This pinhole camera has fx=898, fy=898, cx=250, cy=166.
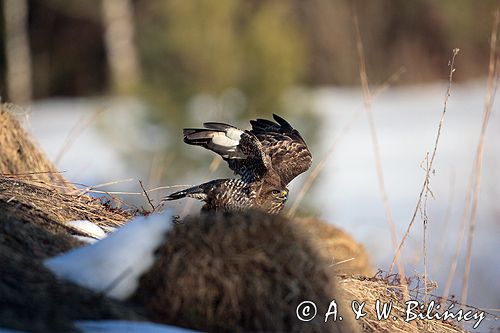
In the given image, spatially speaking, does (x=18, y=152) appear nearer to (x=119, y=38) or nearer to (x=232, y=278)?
(x=232, y=278)

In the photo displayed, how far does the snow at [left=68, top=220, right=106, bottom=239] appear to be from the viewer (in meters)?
3.58

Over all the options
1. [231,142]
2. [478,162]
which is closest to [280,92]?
[231,142]

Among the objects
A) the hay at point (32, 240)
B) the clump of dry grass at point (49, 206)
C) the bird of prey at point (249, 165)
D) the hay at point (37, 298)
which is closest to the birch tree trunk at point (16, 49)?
the bird of prey at point (249, 165)

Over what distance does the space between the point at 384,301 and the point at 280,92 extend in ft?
36.8

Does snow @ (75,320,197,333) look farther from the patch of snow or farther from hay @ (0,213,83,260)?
the patch of snow

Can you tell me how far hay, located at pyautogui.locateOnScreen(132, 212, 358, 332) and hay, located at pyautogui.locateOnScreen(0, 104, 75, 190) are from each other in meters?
2.01

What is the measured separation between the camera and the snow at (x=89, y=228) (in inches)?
141

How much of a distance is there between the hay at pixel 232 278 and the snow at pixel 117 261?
0.05 metres

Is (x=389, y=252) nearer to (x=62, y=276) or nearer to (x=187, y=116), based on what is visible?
(x=187, y=116)

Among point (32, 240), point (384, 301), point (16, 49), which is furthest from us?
point (16, 49)

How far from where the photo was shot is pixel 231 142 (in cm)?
505

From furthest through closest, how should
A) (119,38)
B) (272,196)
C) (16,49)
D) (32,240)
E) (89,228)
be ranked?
1. (119,38)
2. (16,49)
3. (272,196)
4. (89,228)
5. (32,240)

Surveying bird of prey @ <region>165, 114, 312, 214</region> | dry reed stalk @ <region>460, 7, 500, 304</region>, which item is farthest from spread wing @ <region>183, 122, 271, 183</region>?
dry reed stalk @ <region>460, 7, 500, 304</region>

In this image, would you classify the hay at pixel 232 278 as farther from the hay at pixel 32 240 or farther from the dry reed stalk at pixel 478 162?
the dry reed stalk at pixel 478 162
